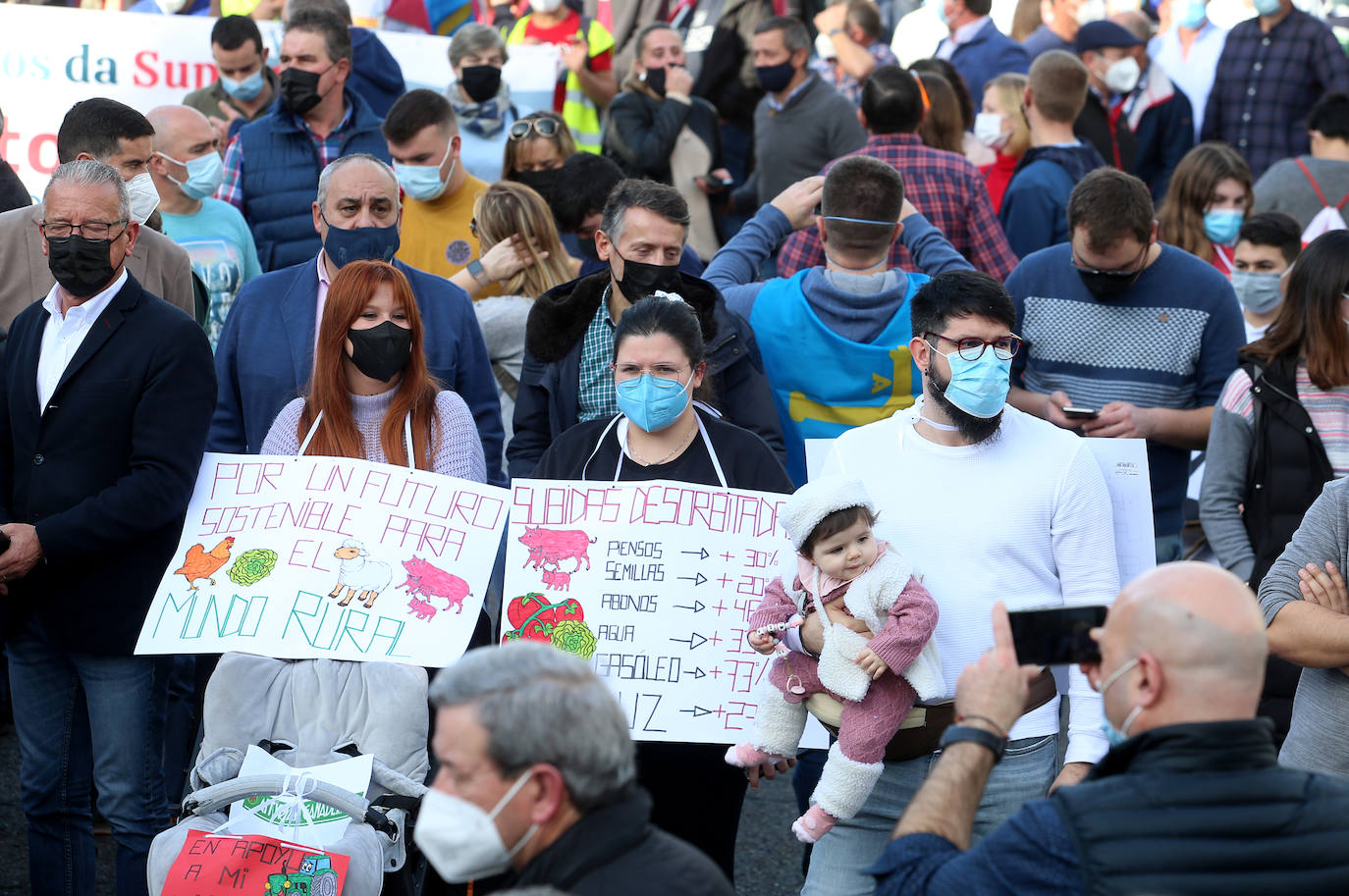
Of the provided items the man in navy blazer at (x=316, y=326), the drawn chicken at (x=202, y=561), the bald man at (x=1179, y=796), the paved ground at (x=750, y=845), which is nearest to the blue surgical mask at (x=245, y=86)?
the man in navy blazer at (x=316, y=326)

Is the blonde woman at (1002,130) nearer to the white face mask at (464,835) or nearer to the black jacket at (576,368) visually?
the black jacket at (576,368)

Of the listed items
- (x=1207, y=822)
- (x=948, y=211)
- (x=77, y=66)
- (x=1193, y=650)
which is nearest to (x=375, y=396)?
(x=1193, y=650)

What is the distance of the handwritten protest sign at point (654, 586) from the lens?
4750mm

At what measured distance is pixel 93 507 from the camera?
490 cm

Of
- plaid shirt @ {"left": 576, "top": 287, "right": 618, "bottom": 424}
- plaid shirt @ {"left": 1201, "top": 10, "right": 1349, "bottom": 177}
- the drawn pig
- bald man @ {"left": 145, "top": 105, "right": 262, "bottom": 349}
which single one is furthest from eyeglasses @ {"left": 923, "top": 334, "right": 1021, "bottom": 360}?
plaid shirt @ {"left": 1201, "top": 10, "right": 1349, "bottom": 177}

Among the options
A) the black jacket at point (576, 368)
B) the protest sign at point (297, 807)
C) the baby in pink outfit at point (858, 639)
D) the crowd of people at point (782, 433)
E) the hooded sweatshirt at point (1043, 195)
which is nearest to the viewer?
the crowd of people at point (782, 433)

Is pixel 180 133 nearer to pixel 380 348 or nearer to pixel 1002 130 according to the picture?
pixel 380 348

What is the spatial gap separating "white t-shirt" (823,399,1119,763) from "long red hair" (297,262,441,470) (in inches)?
64.8

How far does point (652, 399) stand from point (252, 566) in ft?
4.47

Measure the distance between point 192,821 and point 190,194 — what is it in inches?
148

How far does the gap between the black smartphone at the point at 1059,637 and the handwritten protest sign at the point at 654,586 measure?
1.58 m

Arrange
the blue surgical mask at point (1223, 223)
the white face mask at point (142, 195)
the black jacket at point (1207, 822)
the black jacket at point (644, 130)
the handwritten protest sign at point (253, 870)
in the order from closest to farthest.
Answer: the black jacket at point (1207, 822)
the handwritten protest sign at point (253, 870)
the white face mask at point (142, 195)
the blue surgical mask at point (1223, 223)
the black jacket at point (644, 130)

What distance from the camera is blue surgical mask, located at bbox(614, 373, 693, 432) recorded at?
4.88 m

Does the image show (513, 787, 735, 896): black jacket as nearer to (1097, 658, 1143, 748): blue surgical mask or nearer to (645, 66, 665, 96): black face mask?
(1097, 658, 1143, 748): blue surgical mask
